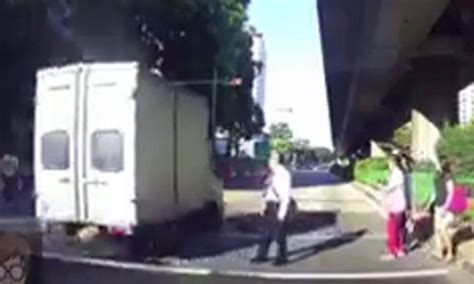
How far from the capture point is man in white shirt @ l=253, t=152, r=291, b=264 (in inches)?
276

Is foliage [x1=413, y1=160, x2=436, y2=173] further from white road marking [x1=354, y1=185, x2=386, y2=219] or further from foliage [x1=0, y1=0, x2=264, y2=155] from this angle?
foliage [x1=0, y1=0, x2=264, y2=155]

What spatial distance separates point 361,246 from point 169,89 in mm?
3615

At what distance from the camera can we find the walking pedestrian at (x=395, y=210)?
8.45 metres

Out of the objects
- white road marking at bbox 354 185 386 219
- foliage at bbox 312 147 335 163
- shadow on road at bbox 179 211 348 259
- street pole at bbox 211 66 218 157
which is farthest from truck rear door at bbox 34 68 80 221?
white road marking at bbox 354 185 386 219

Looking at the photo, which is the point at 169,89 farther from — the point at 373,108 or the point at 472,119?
the point at 373,108

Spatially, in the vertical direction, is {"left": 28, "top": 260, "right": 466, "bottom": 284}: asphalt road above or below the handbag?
below

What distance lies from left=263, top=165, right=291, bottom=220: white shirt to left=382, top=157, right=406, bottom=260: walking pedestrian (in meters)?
1.26

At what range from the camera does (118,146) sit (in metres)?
5.35

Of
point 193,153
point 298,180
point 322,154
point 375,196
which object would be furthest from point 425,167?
point 193,153

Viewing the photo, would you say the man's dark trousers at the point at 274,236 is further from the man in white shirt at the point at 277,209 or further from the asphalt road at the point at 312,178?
the asphalt road at the point at 312,178

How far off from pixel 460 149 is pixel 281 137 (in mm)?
7174

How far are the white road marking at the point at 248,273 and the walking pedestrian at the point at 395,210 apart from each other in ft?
1.05

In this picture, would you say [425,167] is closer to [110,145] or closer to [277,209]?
[277,209]

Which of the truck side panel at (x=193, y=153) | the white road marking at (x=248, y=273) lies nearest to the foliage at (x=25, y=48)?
the truck side panel at (x=193, y=153)
